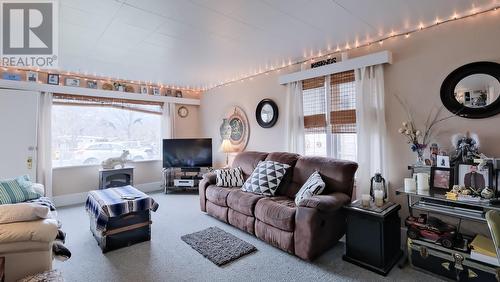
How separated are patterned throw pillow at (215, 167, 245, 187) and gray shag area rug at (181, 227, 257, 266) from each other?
738mm

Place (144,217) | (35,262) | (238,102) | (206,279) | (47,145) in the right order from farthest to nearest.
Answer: (238,102) < (47,145) < (144,217) < (206,279) < (35,262)

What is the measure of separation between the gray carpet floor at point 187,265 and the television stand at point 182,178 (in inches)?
78.2

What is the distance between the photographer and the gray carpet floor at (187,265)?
2117mm

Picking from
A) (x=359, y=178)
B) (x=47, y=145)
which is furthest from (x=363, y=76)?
(x=47, y=145)

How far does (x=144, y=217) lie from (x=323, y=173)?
2228 mm

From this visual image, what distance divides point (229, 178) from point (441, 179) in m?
2.56

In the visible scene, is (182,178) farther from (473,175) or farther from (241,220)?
(473,175)

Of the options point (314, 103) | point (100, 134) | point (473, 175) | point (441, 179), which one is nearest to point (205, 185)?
point (314, 103)

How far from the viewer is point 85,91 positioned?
443 cm

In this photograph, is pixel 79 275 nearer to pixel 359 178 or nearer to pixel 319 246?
pixel 319 246

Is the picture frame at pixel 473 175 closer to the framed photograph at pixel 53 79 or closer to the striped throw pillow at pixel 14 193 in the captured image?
the striped throw pillow at pixel 14 193

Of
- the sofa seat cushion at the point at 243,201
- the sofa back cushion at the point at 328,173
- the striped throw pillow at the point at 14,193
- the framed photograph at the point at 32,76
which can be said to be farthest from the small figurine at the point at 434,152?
the framed photograph at the point at 32,76

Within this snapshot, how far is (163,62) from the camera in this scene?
12.3 ft

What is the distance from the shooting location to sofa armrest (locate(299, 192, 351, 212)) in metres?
2.29
